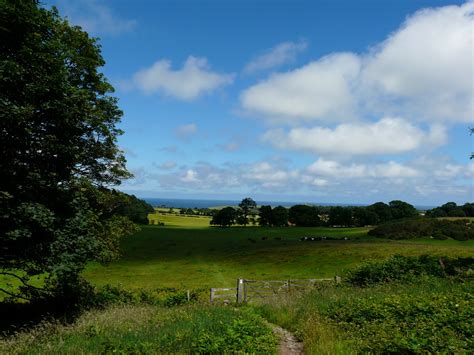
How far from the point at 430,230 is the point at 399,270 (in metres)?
68.5

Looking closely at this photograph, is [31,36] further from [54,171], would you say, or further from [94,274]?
[94,274]

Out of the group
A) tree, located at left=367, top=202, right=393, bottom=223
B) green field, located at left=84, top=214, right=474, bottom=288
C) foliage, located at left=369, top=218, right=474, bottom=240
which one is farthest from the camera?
tree, located at left=367, top=202, right=393, bottom=223

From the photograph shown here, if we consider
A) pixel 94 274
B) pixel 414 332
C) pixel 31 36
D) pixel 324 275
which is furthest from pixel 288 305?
pixel 94 274

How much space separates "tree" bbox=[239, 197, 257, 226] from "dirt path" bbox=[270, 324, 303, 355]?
457 ft

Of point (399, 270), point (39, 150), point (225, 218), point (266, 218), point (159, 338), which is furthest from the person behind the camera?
point (266, 218)

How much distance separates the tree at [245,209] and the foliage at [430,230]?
65.3 metres

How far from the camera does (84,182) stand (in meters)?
21.1

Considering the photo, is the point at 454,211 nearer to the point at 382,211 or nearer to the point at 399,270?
the point at 382,211

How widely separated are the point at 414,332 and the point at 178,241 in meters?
86.1

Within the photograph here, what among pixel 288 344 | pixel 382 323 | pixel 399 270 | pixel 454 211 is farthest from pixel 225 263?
pixel 454 211

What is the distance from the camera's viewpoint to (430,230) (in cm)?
8381

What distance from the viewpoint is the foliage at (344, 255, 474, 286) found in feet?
79.3

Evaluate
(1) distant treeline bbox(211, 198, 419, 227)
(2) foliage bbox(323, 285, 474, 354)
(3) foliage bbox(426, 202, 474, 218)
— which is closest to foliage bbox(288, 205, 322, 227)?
(1) distant treeline bbox(211, 198, 419, 227)

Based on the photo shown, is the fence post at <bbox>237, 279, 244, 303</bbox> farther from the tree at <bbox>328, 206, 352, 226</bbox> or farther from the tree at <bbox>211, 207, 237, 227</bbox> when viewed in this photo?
the tree at <bbox>328, 206, 352, 226</bbox>
